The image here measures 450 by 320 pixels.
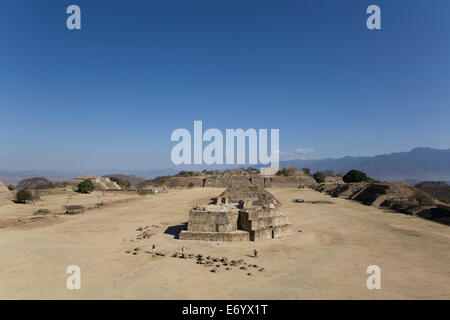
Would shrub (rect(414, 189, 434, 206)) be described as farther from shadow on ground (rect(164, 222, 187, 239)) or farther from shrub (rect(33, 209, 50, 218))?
shrub (rect(33, 209, 50, 218))

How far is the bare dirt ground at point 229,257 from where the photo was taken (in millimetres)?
10250

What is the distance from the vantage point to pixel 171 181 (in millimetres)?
80312

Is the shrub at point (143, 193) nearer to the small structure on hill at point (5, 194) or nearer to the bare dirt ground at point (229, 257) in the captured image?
the small structure on hill at point (5, 194)

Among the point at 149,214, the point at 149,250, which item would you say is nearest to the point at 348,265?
the point at 149,250

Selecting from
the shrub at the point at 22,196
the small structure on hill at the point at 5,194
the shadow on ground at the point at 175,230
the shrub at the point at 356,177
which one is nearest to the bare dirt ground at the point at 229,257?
the shadow on ground at the point at 175,230

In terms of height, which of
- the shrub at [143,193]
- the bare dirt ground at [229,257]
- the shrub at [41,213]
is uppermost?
the bare dirt ground at [229,257]

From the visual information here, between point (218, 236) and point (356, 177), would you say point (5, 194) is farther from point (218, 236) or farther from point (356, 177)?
point (356, 177)

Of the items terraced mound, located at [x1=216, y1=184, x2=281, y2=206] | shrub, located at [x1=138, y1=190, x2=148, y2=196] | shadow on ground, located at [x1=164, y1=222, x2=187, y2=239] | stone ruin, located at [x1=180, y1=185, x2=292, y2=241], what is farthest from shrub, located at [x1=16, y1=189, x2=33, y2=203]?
stone ruin, located at [x1=180, y1=185, x2=292, y2=241]

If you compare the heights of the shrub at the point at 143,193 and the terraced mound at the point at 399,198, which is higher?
the terraced mound at the point at 399,198

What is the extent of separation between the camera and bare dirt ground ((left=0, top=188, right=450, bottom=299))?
10250 mm

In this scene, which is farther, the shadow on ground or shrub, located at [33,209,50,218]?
shrub, located at [33,209,50,218]

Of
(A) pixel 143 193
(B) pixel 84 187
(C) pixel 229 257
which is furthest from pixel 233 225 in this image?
(B) pixel 84 187

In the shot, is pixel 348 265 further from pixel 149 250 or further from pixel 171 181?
pixel 171 181
